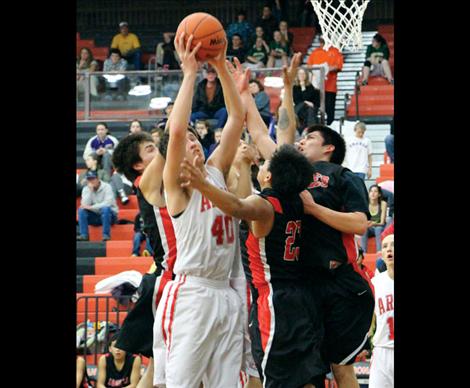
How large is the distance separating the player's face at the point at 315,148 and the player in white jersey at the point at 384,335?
6.25 feet

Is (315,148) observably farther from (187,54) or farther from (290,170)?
(187,54)

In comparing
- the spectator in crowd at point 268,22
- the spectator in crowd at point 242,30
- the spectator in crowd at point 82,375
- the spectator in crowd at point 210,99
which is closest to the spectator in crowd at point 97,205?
the spectator in crowd at point 210,99

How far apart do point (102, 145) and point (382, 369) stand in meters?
9.46

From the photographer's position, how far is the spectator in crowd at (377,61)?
21.5m

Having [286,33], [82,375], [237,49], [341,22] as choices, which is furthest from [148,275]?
[286,33]

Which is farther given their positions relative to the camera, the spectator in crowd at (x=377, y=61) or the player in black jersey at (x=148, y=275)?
the spectator in crowd at (x=377, y=61)

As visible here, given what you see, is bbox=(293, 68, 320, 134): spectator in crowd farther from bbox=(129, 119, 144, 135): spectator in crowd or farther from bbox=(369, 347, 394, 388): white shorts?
bbox=(369, 347, 394, 388): white shorts

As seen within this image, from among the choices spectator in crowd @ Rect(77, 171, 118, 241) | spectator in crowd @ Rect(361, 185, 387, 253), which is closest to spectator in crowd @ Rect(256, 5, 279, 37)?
spectator in crowd @ Rect(77, 171, 118, 241)

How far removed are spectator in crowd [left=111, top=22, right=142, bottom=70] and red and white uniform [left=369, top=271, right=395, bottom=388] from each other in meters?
14.0

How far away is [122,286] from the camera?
48.9 ft

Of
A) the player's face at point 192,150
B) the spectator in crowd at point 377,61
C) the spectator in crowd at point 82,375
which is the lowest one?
the spectator in crowd at point 82,375

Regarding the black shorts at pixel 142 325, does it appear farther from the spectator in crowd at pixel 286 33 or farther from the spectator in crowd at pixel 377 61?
the spectator in crowd at pixel 286 33

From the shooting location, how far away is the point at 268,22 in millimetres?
23641
